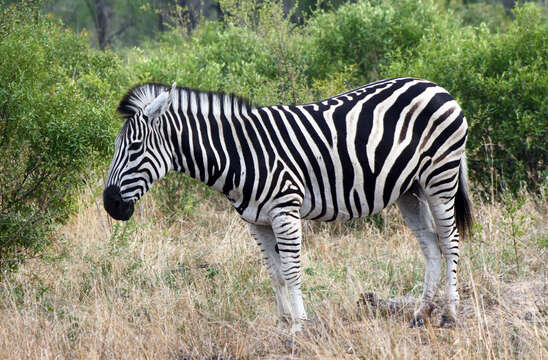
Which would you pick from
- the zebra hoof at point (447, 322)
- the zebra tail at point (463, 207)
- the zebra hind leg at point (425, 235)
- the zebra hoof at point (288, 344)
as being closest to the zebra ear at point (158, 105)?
the zebra hoof at point (288, 344)

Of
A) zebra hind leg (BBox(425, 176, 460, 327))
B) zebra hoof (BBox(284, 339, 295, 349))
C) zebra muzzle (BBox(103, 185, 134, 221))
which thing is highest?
zebra muzzle (BBox(103, 185, 134, 221))

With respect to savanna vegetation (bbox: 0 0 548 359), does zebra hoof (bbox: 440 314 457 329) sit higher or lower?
lower

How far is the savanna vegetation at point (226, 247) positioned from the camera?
454 cm

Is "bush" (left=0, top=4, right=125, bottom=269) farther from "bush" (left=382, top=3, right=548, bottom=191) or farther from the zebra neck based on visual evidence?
"bush" (left=382, top=3, right=548, bottom=191)

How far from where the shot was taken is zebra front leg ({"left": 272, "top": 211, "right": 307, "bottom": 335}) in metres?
4.56

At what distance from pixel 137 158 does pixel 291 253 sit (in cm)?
137

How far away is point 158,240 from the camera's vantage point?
24.3ft

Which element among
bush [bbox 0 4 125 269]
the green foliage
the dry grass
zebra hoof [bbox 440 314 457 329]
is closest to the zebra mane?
bush [bbox 0 4 125 269]

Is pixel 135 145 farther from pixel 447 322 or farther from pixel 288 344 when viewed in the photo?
pixel 447 322

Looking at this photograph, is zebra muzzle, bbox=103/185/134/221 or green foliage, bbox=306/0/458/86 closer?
zebra muzzle, bbox=103/185/134/221

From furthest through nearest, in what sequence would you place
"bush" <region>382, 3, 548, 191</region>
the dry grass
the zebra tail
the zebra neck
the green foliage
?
the green foliage, "bush" <region>382, 3, 548, 191</region>, the zebra tail, the zebra neck, the dry grass

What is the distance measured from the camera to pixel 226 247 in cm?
682

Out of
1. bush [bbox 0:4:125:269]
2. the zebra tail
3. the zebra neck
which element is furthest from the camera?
bush [bbox 0:4:125:269]

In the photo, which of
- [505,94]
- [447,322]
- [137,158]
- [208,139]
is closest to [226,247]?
[208,139]
